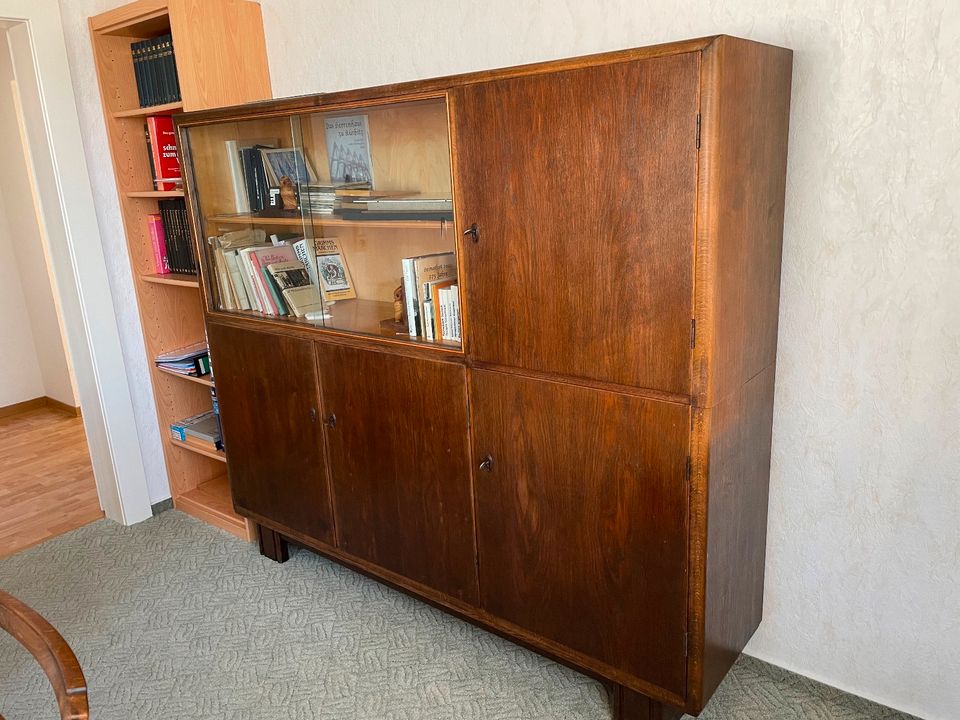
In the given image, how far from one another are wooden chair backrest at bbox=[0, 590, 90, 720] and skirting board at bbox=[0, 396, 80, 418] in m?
3.67

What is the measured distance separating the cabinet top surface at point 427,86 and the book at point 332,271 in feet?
1.29

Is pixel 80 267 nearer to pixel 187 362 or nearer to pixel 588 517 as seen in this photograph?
pixel 187 362

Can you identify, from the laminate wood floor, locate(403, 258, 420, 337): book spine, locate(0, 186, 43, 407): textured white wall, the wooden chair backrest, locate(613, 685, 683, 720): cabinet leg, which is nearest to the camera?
the wooden chair backrest

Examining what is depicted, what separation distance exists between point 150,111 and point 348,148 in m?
1.08

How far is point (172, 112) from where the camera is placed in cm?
280

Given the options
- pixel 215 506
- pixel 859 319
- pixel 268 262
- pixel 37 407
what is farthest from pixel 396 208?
pixel 37 407

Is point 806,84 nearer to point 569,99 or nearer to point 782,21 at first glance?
point 782,21

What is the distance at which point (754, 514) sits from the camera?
1863 millimetres

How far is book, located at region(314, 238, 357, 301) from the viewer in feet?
7.43

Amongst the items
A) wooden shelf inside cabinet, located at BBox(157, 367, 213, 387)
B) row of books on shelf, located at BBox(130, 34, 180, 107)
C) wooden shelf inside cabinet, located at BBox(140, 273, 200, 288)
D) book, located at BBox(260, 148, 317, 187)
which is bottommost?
wooden shelf inside cabinet, located at BBox(157, 367, 213, 387)

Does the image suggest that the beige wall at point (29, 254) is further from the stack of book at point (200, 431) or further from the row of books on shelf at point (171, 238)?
the stack of book at point (200, 431)

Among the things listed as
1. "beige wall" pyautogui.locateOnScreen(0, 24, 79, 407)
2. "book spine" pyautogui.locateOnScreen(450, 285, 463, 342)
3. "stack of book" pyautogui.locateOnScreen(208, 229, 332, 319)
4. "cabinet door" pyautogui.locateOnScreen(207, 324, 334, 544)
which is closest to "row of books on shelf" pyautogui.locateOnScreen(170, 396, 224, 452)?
"cabinet door" pyautogui.locateOnScreen(207, 324, 334, 544)

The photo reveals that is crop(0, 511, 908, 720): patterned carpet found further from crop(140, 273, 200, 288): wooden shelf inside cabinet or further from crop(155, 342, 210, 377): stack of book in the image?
crop(140, 273, 200, 288): wooden shelf inside cabinet

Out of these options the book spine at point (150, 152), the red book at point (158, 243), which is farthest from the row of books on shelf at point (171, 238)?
the book spine at point (150, 152)
